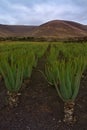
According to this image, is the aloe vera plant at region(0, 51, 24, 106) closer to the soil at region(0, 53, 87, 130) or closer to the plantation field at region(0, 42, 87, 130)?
the plantation field at region(0, 42, 87, 130)

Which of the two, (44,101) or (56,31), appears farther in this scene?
(56,31)

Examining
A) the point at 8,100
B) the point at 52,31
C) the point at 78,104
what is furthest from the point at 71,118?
the point at 52,31

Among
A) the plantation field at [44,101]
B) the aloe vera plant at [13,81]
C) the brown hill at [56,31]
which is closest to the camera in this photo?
the plantation field at [44,101]

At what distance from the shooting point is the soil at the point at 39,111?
3.59 meters

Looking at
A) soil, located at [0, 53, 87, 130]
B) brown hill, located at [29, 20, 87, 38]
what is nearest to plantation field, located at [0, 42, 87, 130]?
soil, located at [0, 53, 87, 130]

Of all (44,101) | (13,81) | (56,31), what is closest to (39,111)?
(44,101)

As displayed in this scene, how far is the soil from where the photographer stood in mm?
3588

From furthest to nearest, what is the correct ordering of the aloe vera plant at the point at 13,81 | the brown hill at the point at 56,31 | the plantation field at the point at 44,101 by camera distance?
1. the brown hill at the point at 56,31
2. the aloe vera plant at the point at 13,81
3. the plantation field at the point at 44,101

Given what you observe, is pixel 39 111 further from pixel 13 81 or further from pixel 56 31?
pixel 56 31

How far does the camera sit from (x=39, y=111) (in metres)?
3.98

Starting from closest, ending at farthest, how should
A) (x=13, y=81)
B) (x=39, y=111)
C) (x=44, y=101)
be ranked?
(x=39, y=111) → (x=13, y=81) → (x=44, y=101)

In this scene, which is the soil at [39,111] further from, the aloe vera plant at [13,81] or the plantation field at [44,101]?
the aloe vera plant at [13,81]

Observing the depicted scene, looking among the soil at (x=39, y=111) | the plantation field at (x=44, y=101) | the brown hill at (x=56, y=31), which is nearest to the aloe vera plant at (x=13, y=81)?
the plantation field at (x=44, y=101)

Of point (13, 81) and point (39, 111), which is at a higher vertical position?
point (13, 81)
